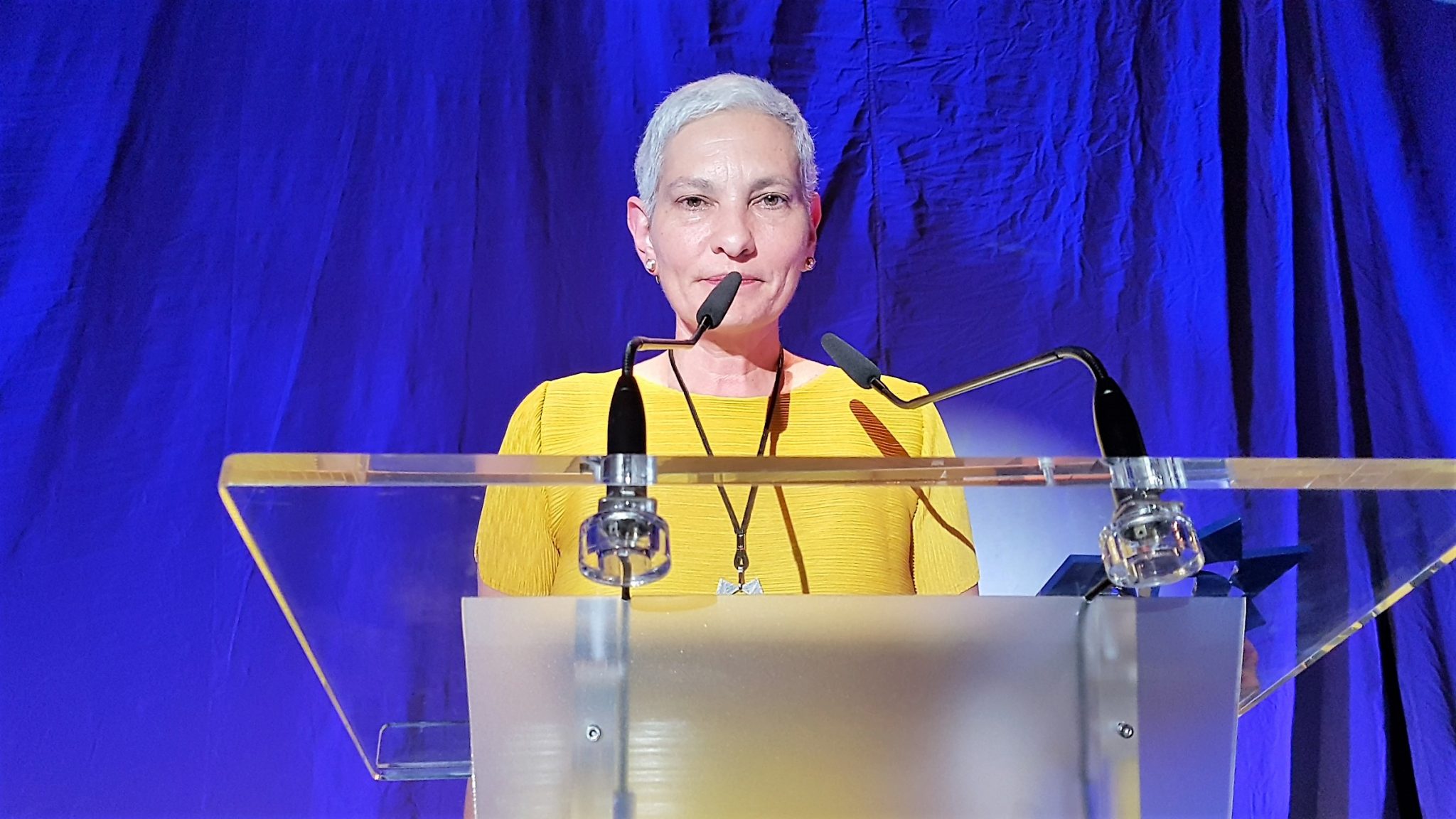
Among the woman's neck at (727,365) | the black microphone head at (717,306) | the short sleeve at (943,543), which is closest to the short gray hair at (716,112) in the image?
the woman's neck at (727,365)

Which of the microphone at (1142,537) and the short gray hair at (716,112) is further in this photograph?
the short gray hair at (716,112)

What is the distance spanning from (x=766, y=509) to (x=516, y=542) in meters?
0.22

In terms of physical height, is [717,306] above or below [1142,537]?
above

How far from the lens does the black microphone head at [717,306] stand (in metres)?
1.15

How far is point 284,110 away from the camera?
1775 millimetres

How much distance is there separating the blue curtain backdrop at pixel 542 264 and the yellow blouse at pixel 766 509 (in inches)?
9.9

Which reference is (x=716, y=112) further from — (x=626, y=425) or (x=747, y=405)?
(x=626, y=425)

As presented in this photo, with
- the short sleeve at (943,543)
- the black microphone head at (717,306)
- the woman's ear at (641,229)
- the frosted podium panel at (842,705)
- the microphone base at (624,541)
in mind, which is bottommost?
the frosted podium panel at (842,705)

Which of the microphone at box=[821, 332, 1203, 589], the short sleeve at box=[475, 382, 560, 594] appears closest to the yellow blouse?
the short sleeve at box=[475, 382, 560, 594]

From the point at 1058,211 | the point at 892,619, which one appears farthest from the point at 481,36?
the point at 892,619

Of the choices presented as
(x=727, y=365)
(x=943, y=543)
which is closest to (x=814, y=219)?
(x=727, y=365)

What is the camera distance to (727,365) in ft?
5.23

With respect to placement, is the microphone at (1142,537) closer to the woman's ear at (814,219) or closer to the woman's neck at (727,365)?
the woman's neck at (727,365)

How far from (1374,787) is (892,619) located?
143cm
